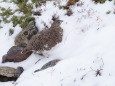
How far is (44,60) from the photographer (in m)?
7.81

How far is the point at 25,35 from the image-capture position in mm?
8859

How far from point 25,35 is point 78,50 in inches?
102

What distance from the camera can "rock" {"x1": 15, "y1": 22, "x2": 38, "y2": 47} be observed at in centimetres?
878

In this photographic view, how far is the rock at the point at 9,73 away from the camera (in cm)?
780

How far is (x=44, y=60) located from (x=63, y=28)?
5.01 feet

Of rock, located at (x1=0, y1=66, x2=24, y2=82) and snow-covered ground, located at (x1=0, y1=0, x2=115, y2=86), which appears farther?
rock, located at (x1=0, y1=66, x2=24, y2=82)

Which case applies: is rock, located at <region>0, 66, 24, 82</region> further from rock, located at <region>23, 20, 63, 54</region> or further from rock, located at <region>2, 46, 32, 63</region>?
rock, located at <region>23, 20, 63, 54</region>

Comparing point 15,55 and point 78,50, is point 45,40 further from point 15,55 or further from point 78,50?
point 15,55

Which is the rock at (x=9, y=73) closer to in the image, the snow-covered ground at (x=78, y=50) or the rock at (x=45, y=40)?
the snow-covered ground at (x=78, y=50)

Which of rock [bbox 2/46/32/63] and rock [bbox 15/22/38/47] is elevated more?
rock [bbox 15/22/38/47]

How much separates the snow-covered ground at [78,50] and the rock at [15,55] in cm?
15

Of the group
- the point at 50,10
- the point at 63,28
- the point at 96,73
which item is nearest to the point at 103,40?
the point at 96,73

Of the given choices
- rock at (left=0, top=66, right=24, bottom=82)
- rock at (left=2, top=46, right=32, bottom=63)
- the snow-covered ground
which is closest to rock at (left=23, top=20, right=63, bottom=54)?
the snow-covered ground

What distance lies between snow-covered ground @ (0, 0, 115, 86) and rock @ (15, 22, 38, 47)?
0.32 meters
